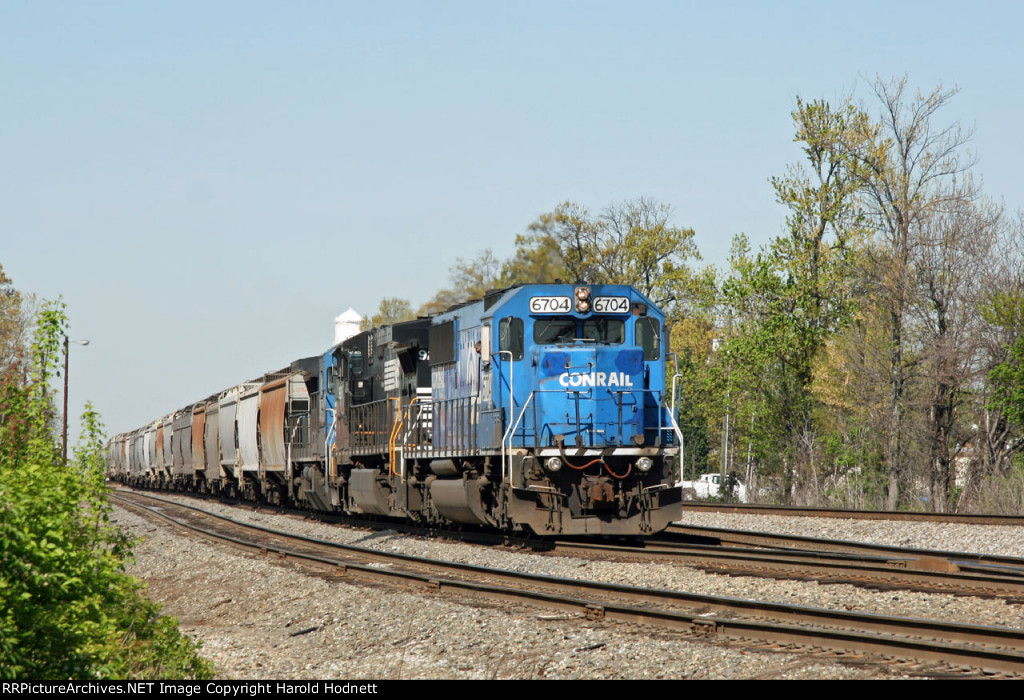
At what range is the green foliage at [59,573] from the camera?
6.53 metres

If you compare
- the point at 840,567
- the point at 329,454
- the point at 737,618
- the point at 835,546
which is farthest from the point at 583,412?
the point at 329,454

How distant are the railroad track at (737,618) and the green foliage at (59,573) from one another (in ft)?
11.1

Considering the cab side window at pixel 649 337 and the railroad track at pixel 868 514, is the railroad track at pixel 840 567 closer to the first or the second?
the cab side window at pixel 649 337

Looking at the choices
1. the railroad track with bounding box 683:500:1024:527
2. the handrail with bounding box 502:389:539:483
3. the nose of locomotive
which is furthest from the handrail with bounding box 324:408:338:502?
the nose of locomotive

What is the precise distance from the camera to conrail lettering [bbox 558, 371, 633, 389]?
614 inches

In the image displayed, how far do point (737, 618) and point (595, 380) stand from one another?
6.94 m

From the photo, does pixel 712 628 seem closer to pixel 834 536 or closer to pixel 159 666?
pixel 159 666

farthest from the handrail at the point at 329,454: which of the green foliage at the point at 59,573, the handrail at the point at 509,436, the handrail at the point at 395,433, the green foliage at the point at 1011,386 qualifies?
the green foliage at the point at 1011,386

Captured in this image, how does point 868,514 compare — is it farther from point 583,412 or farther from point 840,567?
point 840,567

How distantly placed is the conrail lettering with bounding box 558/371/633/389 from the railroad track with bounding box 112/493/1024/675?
3.34 metres

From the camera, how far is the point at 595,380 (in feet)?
51.2

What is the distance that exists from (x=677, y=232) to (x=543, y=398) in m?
40.1

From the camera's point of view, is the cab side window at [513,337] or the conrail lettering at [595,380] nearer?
the conrail lettering at [595,380]

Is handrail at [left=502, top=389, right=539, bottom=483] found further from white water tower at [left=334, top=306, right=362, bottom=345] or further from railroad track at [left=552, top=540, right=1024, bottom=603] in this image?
white water tower at [left=334, top=306, right=362, bottom=345]
